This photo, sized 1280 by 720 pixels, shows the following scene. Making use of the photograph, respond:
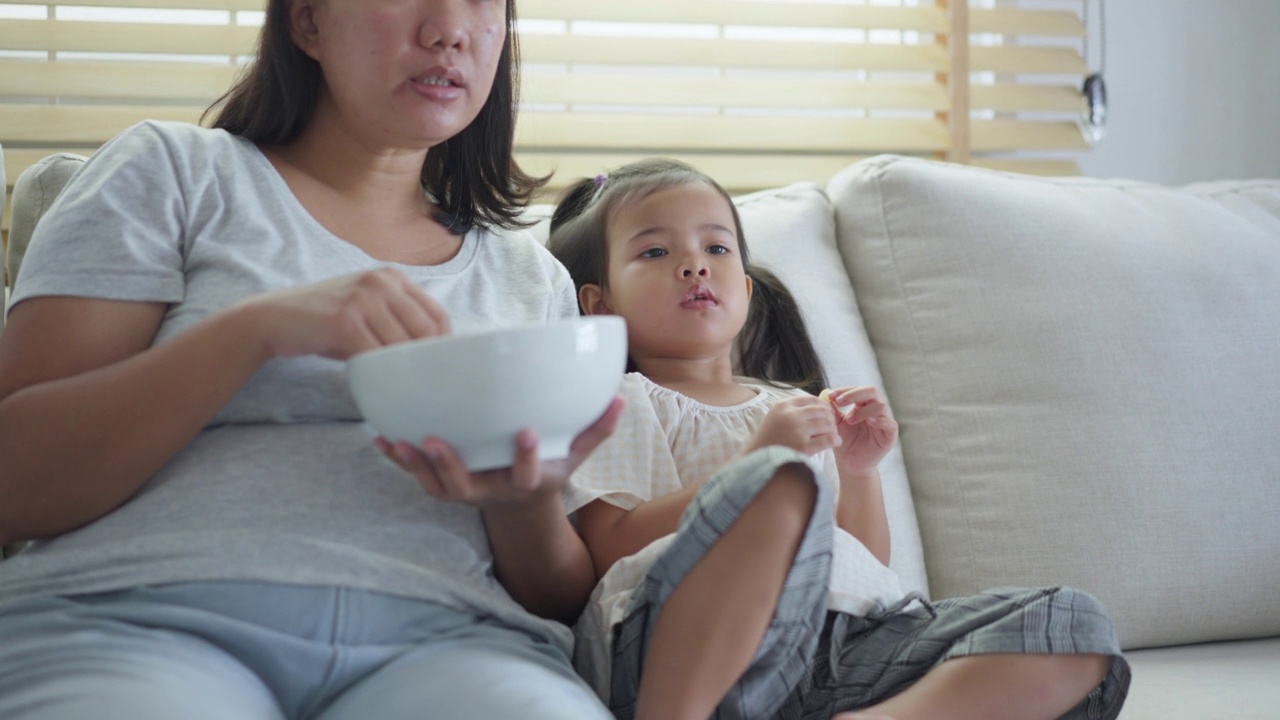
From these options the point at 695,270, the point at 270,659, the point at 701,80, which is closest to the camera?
the point at 270,659

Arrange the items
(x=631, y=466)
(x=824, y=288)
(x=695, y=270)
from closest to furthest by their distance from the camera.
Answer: (x=631, y=466), (x=695, y=270), (x=824, y=288)

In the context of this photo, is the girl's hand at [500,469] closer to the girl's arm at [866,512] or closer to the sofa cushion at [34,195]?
the girl's arm at [866,512]

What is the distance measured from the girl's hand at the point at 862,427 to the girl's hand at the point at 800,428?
0.09 metres

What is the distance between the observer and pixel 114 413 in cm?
87

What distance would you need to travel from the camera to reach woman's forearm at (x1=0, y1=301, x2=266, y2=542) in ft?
2.85

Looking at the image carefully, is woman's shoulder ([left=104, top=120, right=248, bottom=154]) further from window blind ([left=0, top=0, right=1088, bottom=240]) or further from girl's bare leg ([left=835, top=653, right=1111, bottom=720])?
window blind ([left=0, top=0, right=1088, bottom=240])

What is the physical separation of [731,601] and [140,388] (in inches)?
18.1

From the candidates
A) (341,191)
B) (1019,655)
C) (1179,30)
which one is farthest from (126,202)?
(1179,30)

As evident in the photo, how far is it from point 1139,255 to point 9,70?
5.57ft

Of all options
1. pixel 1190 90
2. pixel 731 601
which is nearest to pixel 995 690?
pixel 731 601

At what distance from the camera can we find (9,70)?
1877 millimetres

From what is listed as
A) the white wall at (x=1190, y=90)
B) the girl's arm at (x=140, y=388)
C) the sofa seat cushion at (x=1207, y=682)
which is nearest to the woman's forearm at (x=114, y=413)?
the girl's arm at (x=140, y=388)

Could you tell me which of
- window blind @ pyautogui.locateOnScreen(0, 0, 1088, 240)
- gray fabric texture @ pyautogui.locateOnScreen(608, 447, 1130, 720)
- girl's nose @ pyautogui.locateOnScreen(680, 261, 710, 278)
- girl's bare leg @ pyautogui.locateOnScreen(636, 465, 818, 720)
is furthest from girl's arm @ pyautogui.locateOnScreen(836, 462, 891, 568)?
window blind @ pyautogui.locateOnScreen(0, 0, 1088, 240)

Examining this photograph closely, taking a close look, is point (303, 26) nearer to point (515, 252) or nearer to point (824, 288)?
point (515, 252)
